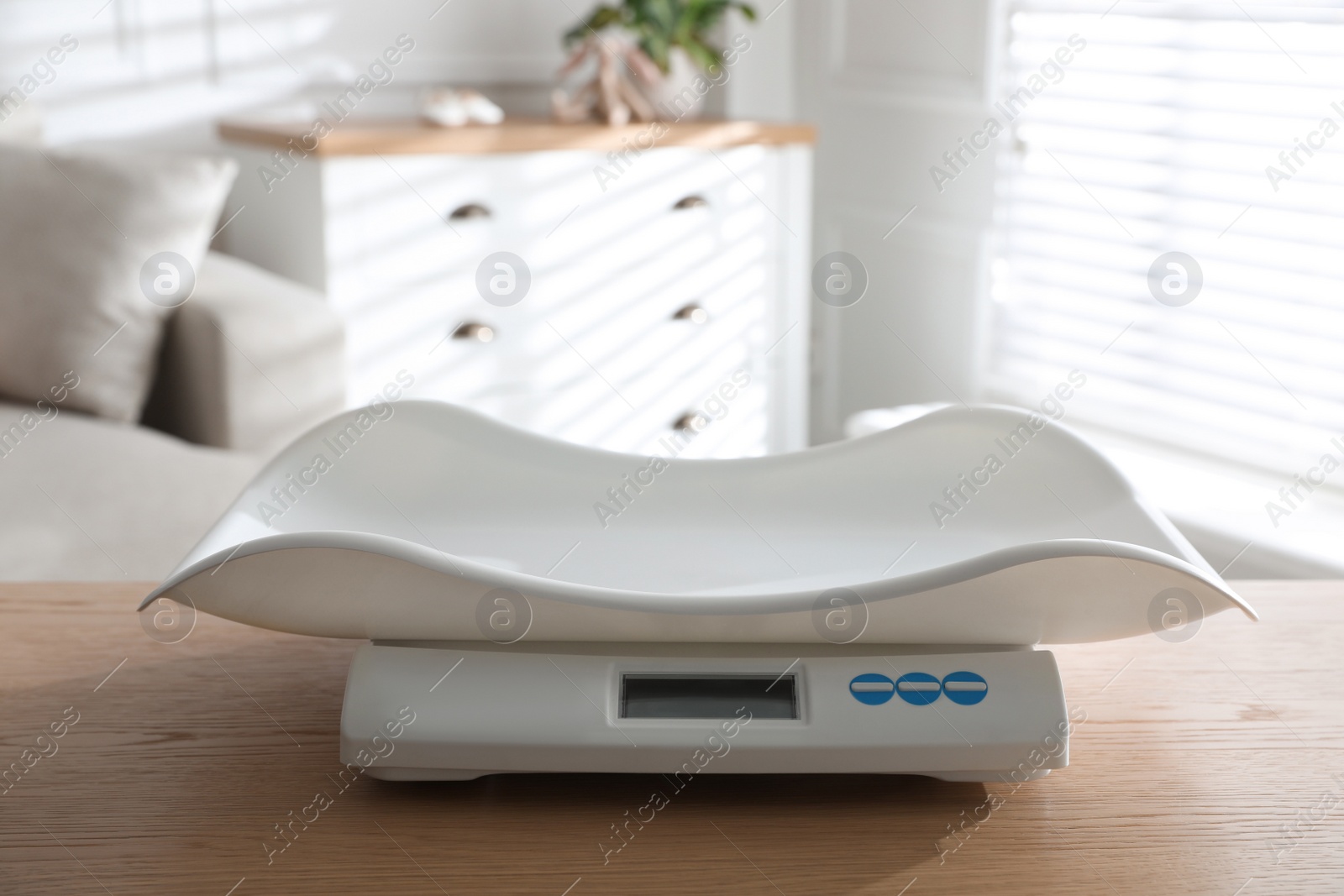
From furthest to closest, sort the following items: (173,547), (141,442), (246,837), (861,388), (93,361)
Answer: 1. (861,388)
2. (93,361)
3. (141,442)
4. (173,547)
5. (246,837)

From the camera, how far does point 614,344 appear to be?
2379 mm

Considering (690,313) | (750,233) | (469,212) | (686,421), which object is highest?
(469,212)

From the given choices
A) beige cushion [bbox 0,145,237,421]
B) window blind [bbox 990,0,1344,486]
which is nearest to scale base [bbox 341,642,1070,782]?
beige cushion [bbox 0,145,237,421]

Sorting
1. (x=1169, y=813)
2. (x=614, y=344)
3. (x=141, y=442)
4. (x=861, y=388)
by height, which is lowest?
(x=861, y=388)

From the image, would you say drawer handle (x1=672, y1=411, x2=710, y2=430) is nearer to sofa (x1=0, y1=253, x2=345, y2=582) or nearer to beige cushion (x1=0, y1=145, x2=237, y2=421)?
sofa (x1=0, y1=253, x2=345, y2=582)

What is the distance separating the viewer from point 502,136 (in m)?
2.19

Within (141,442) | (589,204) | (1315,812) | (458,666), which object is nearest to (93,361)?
(141,442)

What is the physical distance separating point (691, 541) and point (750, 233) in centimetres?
183

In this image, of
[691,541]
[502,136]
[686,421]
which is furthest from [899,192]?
[691,541]

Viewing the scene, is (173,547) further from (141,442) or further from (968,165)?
(968,165)

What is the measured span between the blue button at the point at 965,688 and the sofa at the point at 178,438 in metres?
1.03

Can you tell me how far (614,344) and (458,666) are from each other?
181cm

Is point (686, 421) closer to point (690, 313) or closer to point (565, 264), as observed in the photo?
point (690, 313)

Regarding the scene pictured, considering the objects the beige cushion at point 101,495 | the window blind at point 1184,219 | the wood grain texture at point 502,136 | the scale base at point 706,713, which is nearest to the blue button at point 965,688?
the scale base at point 706,713
